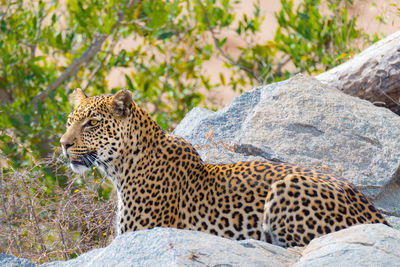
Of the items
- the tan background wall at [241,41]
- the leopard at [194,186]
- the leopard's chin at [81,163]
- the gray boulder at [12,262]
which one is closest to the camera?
the gray boulder at [12,262]

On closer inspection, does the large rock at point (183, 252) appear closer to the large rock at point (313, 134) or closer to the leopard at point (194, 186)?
the leopard at point (194, 186)

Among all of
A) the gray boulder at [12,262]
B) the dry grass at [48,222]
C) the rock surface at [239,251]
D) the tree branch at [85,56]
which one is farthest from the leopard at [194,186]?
the tree branch at [85,56]

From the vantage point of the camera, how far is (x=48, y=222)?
8.33 metres

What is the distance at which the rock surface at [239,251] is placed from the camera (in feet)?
15.6

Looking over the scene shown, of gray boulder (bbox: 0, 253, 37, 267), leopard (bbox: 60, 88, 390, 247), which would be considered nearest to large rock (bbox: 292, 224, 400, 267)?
leopard (bbox: 60, 88, 390, 247)

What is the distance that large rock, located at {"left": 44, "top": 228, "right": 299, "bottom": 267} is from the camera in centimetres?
477

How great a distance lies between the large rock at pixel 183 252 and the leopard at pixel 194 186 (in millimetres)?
1097

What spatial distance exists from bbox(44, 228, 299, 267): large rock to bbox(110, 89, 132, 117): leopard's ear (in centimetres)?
222

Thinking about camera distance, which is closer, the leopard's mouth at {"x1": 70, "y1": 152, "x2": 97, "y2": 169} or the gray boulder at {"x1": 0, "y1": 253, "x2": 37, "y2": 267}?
the gray boulder at {"x1": 0, "y1": 253, "x2": 37, "y2": 267}

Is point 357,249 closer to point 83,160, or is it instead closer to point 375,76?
point 83,160

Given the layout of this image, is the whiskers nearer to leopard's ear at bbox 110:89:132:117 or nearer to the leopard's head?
the leopard's head

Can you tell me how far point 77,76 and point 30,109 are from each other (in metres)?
1.96

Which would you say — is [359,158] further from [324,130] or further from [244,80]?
[244,80]

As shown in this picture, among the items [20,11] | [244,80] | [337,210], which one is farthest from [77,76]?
[337,210]
